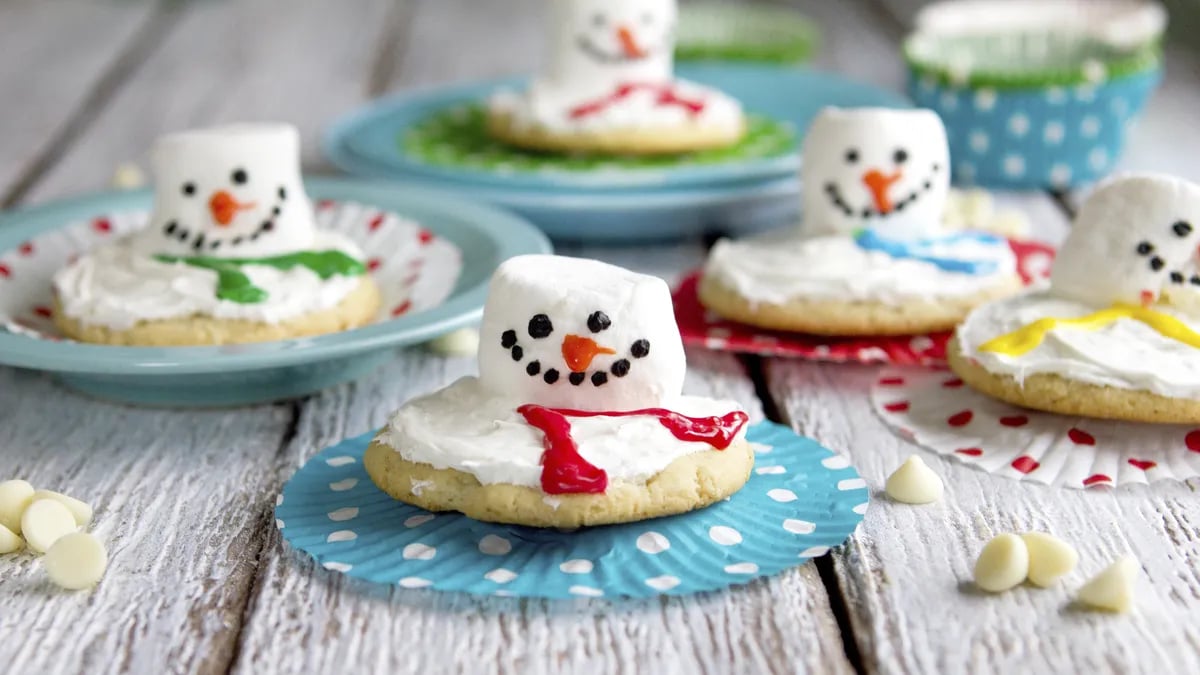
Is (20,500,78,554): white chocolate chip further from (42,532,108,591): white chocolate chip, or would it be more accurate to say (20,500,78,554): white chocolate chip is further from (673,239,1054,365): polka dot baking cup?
(673,239,1054,365): polka dot baking cup

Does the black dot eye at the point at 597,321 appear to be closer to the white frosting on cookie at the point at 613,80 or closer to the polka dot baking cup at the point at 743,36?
the white frosting on cookie at the point at 613,80

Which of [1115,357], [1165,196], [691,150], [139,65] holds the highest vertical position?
[1165,196]

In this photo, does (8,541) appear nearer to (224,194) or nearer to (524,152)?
(224,194)

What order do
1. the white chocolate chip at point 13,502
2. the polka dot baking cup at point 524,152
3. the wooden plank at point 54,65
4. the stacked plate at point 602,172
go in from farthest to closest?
the wooden plank at point 54,65, the polka dot baking cup at point 524,152, the stacked plate at point 602,172, the white chocolate chip at point 13,502

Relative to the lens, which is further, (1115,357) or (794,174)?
(794,174)

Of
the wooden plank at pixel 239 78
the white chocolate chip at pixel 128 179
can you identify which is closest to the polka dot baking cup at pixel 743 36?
the wooden plank at pixel 239 78

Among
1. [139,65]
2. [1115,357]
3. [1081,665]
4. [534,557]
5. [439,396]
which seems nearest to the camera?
[1081,665]

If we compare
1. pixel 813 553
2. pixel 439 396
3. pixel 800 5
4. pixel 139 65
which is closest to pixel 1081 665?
pixel 813 553

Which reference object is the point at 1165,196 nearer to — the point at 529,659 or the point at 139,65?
the point at 529,659
